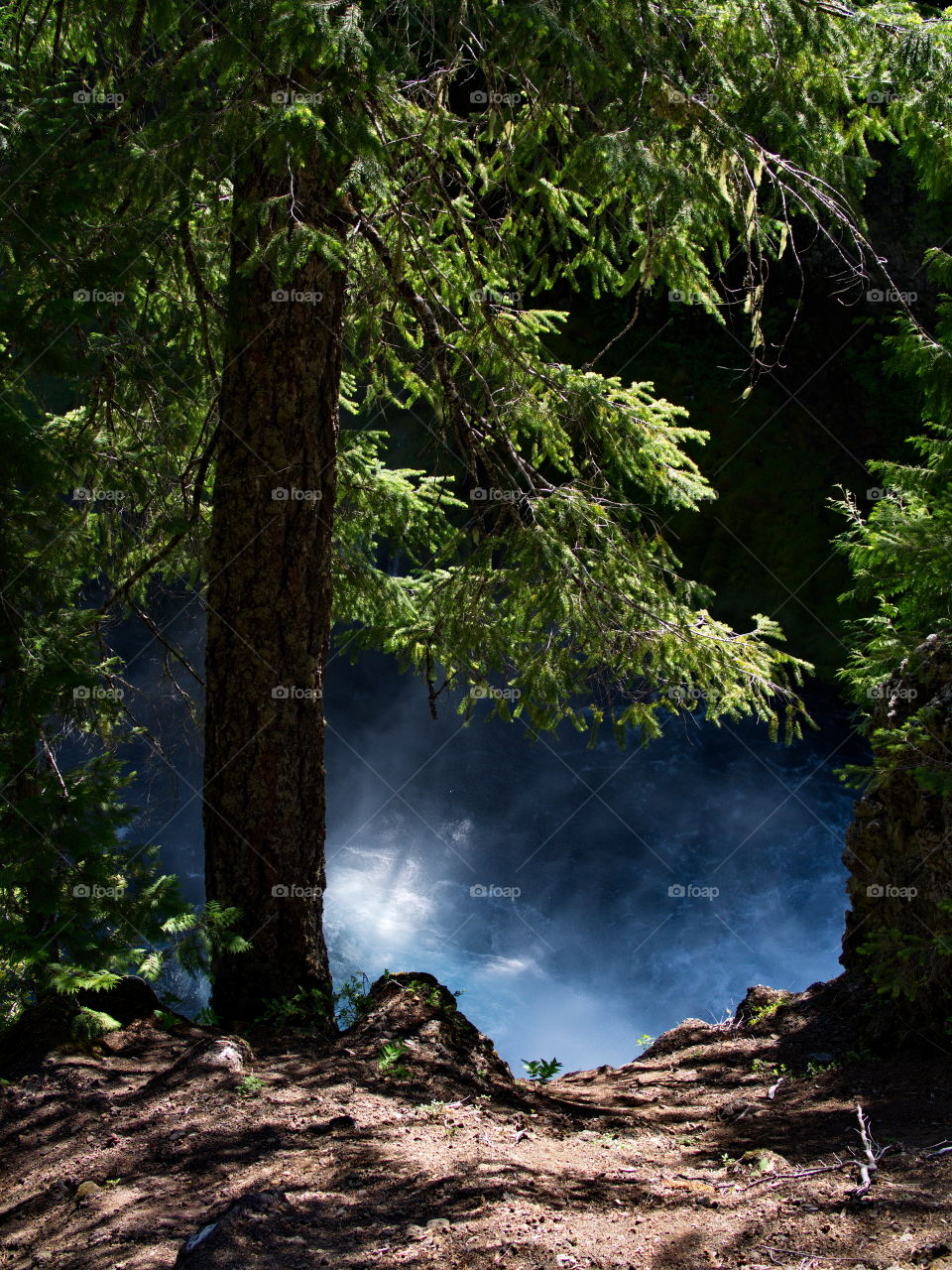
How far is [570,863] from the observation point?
1221 centimetres

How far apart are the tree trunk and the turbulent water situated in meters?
5.49

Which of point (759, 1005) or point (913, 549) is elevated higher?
point (913, 549)

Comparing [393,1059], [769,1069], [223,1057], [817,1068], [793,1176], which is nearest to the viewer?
[793,1176]

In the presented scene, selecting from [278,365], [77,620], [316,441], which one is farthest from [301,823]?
[278,365]

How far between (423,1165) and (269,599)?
2292 mm

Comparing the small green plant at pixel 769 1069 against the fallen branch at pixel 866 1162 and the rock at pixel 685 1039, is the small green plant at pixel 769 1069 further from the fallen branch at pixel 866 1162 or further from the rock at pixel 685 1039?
the fallen branch at pixel 866 1162

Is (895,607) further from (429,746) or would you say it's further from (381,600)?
(429,746)

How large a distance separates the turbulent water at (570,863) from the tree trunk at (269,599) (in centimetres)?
549

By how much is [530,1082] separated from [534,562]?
234 cm

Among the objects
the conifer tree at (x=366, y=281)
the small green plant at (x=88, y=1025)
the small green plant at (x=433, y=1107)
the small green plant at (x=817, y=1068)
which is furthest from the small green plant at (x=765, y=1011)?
the small green plant at (x=88, y=1025)

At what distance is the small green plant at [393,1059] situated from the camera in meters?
3.54

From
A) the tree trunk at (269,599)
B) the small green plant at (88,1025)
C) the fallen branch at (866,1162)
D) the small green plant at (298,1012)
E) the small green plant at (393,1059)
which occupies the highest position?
the tree trunk at (269,599)

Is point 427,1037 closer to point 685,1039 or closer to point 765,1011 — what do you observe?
point 685,1039

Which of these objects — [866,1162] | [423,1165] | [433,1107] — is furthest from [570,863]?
[423,1165]
